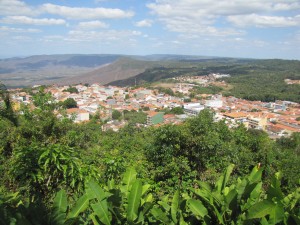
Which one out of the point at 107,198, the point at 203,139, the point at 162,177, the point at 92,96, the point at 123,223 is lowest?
the point at 92,96

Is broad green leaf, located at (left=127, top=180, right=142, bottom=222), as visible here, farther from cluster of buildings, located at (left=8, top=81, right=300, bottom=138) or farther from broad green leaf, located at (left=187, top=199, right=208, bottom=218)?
cluster of buildings, located at (left=8, top=81, right=300, bottom=138)

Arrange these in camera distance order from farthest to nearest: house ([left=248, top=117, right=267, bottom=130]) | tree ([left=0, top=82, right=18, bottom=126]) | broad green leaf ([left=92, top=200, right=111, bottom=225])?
house ([left=248, top=117, right=267, bottom=130])
tree ([left=0, top=82, right=18, bottom=126])
broad green leaf ([left=92, top=200, right=111, bottom=225])

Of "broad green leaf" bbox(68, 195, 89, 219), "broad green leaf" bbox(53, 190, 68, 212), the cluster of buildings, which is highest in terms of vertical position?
"broad green leaf" bbox(53, 190, 68, 212)

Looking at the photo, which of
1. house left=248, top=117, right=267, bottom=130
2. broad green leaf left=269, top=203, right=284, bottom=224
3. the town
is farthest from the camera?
house left=248, top=117, right=267, bottom=130

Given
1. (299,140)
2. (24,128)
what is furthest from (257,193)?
(299,140)

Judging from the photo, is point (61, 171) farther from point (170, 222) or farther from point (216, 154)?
point (216, 154)

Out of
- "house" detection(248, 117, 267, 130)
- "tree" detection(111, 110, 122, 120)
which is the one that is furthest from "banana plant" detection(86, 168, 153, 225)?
"tree" detection(111, 110, 122, 120)

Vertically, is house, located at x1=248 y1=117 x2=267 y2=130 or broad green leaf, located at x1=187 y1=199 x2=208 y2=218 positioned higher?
broad green leaf, located at x1=187 y1=199 x2=208 y2=218
